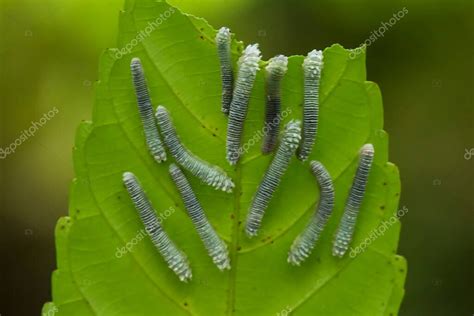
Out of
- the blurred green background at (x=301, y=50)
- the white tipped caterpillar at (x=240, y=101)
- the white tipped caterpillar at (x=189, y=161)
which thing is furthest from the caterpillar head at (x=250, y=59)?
the blurred green background at (x=301, y=50)

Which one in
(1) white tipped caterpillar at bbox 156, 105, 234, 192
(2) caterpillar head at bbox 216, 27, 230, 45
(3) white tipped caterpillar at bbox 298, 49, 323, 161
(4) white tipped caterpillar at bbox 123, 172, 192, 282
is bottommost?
(4) white tipped caterpillar at bbox 123, 172, 192, 282

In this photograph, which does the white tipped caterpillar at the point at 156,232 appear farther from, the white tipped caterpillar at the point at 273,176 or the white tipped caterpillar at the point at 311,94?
the white tipped caterpillar at the point at 311,94

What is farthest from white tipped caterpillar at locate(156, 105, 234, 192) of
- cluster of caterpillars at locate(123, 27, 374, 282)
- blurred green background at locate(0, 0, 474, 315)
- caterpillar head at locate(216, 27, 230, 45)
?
blurred green background at locate(0, 0, 474, 315)

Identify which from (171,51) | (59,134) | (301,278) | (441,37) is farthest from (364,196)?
(441,37)

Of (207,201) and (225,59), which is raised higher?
(225,59)

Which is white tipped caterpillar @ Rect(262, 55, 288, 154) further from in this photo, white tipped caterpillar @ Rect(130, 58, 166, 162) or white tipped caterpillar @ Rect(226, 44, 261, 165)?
white tipped caterpillar @ Rect(130, 58, 166, 162)

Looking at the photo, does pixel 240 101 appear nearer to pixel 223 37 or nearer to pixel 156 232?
pixel 223 37

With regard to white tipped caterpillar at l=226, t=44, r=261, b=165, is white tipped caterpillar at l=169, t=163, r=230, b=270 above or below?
below

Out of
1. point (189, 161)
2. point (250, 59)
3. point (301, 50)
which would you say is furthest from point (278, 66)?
point (301, 50)
